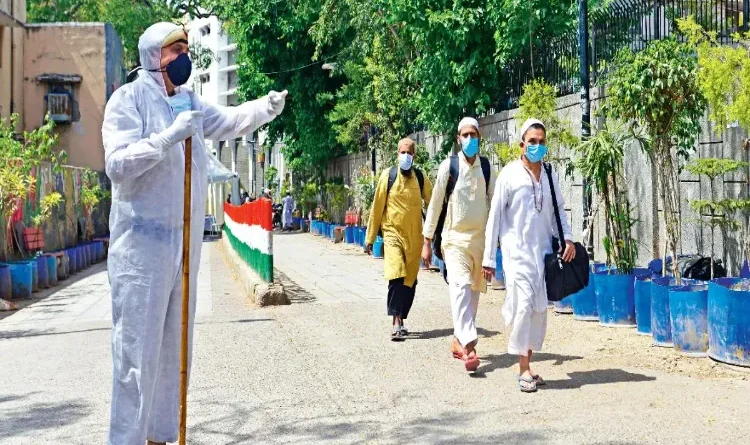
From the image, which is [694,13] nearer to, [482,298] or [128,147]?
[482,298]

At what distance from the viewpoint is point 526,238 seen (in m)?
7.16

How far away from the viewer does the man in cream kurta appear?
8.10 m

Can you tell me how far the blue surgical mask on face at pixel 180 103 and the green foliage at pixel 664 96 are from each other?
18.4 feet

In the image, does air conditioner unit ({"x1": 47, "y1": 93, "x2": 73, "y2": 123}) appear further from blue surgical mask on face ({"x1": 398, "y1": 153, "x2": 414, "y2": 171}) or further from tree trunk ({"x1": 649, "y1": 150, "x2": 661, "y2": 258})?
blue surgical mask on face ({"x1": 398, "y1": 153, "x2": 414, "y2": 171})

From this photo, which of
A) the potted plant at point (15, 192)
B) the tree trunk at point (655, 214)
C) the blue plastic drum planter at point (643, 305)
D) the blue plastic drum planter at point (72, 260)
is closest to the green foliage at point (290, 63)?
the blue plastic drum planter at point (72, 260)

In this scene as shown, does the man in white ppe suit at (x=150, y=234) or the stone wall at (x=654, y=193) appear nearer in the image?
the man in white ppe suit at (x=150, y=234)

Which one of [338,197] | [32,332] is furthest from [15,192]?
[338,197]

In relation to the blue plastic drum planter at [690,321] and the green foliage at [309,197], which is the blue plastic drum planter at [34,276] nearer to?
the blue plastic drum planter at [690,321]

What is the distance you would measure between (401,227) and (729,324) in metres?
3.25

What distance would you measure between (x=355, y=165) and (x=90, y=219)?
10351 mm

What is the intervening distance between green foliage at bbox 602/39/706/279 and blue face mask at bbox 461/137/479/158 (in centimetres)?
193

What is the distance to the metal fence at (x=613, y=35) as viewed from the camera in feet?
36.0

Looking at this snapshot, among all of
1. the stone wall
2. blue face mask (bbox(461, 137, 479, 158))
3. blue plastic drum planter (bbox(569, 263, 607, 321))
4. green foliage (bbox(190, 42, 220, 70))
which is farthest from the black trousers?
green foliage (bbox(190, 42, 220, 70))

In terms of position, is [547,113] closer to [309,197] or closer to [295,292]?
[295,292]
